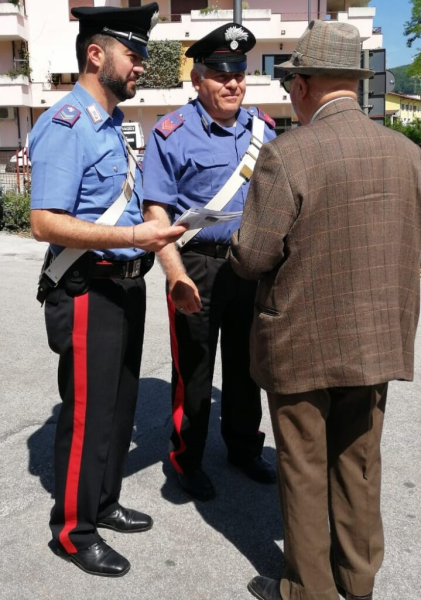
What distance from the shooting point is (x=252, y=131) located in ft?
11.1

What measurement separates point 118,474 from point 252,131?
174cm

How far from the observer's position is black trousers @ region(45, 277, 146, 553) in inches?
111

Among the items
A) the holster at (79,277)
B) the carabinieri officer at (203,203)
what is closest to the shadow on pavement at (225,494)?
the carabinieri officer at (203,203)

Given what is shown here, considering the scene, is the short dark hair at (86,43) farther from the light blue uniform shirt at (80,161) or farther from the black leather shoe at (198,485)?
the black leather shoe at (198,485)

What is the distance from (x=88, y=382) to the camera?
2.85 meters

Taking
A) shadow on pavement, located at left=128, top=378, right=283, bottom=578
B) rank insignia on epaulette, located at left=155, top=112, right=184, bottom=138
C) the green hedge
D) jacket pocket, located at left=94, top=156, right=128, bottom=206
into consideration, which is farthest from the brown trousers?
the green hedge

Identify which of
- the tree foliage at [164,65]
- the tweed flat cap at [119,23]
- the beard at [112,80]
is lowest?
the beard at [112,80]

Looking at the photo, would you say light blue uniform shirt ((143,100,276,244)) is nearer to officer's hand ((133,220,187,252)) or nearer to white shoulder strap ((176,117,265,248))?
white shoulder strap ((176,117,265,248))

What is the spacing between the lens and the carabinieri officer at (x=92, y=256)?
2.59 metres

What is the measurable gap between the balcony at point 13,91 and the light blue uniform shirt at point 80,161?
119ft

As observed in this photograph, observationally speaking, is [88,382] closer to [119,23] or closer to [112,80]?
[112,80]

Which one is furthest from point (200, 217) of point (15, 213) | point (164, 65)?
point (164, 65)

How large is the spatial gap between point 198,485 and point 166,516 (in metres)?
0.26

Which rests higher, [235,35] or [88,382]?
[235,35]
